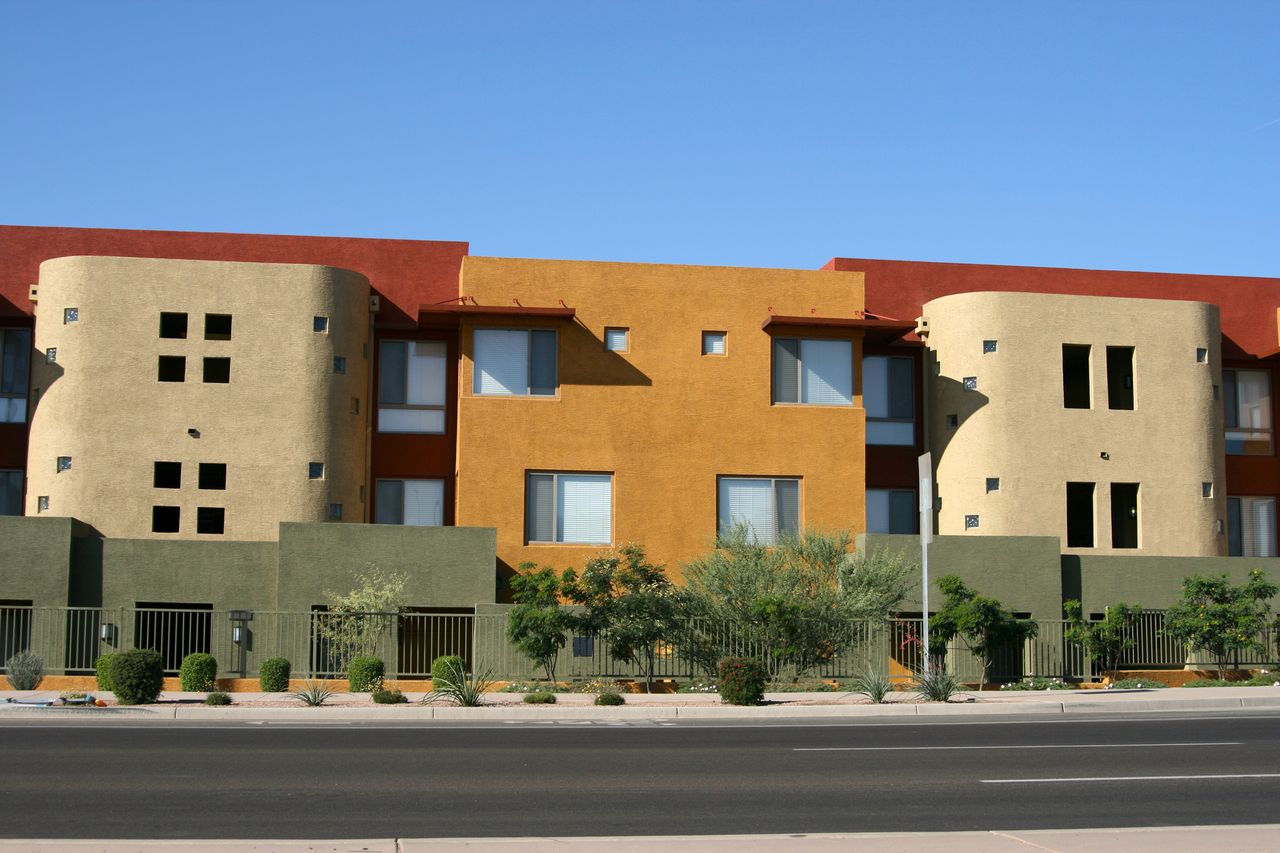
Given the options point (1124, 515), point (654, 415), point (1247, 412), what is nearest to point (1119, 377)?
point (1124, 515)

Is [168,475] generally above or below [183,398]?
below

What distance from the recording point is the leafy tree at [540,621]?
27.8 m

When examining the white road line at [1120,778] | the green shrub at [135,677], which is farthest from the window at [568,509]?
the white road line at [1120,778]

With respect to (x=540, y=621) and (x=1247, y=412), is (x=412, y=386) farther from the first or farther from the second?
(x=1247, y=412)

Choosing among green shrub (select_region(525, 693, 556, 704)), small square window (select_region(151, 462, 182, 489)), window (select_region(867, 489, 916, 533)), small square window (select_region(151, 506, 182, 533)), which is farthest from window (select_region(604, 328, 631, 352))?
green shrub (select_region(525, 693, 556, 704))

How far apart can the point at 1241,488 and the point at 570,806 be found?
106ft

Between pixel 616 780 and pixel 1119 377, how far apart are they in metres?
27.2

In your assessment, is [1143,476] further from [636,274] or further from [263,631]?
[263,631]

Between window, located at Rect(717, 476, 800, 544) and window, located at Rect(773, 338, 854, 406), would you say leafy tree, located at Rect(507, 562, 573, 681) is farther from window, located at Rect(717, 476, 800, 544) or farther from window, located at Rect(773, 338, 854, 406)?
window, located at Rect(773, 338, 854, 406)

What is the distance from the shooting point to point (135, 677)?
21922mm

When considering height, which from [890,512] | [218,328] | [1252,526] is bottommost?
[1252,526]

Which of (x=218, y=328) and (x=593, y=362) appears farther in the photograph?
(x=593, y=362)

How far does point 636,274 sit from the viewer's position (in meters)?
34.3

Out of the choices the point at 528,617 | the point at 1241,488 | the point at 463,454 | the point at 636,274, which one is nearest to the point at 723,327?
the point at 636,274
